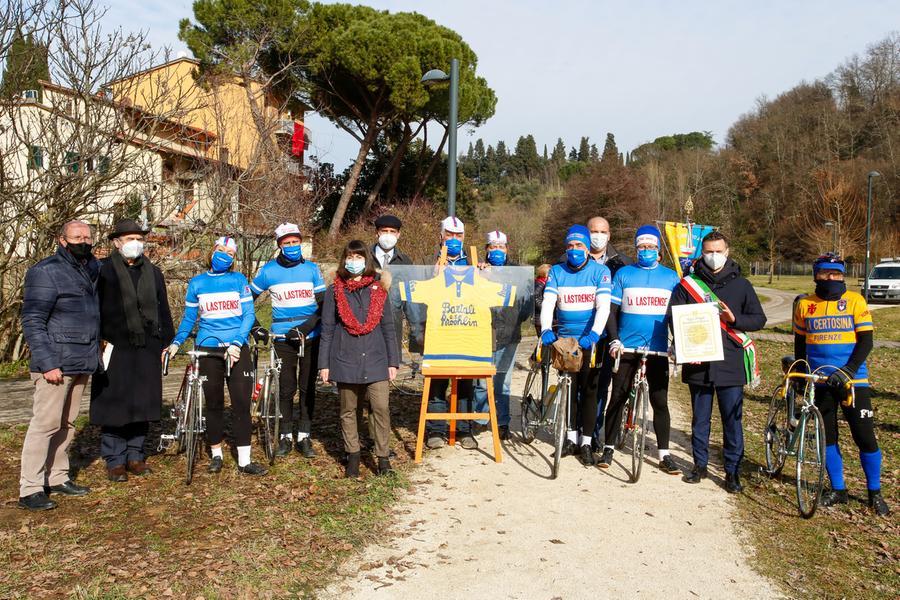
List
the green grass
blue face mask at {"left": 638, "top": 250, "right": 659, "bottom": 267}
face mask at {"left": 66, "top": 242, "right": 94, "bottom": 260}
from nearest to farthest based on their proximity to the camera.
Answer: the green grass, face mask at {"left": 66, "top": 242, "right": 94, "bottom": 260}, blue face mask at {"left": 638, "top": 250, "right": 659, "bottom": 267}

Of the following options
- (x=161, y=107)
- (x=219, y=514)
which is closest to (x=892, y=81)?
(x=161, y=107)

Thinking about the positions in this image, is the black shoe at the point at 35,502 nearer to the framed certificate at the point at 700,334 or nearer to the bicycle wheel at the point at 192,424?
the bicycle wheel at the point at 192,424

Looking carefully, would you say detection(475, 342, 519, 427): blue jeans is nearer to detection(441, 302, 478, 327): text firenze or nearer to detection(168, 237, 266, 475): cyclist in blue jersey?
detection(441, 302, 478, 327): text firenze

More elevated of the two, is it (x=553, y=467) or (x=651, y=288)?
(x=651, y=288)

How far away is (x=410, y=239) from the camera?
22.8 m

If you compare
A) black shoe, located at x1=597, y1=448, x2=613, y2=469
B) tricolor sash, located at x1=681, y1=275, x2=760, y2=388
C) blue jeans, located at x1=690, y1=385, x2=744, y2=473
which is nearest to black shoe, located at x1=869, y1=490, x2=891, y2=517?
blue jeans, located at x1=690, y1=385, x2=744, y2=473

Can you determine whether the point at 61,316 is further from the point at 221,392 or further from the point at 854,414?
the point at 854,414

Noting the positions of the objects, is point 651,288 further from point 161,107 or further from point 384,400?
point 161,107

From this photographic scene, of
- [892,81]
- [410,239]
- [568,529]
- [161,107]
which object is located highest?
[892,81]

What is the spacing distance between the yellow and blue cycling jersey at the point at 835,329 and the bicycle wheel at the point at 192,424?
17.2 feet

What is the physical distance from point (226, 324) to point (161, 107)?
22.1 ft

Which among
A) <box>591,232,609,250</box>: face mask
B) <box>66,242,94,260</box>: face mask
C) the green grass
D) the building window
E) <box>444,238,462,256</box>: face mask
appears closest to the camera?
the green grass

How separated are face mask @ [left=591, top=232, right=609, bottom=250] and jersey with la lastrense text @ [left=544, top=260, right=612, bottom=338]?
45 cm

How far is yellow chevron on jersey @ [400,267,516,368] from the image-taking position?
677cm
